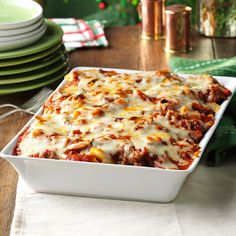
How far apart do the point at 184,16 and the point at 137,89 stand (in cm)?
104

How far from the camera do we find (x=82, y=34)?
3.10 m

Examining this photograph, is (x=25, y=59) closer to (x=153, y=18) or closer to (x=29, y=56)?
(x=29, y=56)

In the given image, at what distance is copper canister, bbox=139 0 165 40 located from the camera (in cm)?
306

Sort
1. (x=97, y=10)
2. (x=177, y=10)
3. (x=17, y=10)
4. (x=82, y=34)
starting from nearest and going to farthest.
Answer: (x=17, y=10) → (x=177, y=10) → (x=82, y=34) → (x=97, y=10)

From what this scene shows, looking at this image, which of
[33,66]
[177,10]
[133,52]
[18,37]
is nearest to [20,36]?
[18,37]

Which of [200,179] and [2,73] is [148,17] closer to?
[2,73]

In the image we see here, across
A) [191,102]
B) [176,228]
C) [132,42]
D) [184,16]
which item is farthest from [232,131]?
[132,42]

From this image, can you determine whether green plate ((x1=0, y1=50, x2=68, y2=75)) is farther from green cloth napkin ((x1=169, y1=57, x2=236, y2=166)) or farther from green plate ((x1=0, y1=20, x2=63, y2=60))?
Result: green cloth napkin ((x1=169, y1=57, x2=236, y2=166))

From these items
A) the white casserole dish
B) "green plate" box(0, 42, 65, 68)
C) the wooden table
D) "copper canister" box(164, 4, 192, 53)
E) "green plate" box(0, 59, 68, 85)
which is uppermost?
the white casserole dish

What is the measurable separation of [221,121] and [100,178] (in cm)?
55

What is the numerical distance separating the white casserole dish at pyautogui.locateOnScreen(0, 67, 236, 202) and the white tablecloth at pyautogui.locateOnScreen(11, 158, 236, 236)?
0.09 feet

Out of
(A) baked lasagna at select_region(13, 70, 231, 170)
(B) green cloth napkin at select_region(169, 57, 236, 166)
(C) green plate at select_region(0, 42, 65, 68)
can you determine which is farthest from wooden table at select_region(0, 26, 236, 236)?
(A) baked lasagna at select_region(13, 70, 231, 170)

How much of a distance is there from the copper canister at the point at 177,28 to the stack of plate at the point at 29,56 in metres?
0.57

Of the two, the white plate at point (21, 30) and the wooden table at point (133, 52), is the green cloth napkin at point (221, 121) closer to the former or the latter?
the wooden table at point (133, 52)
